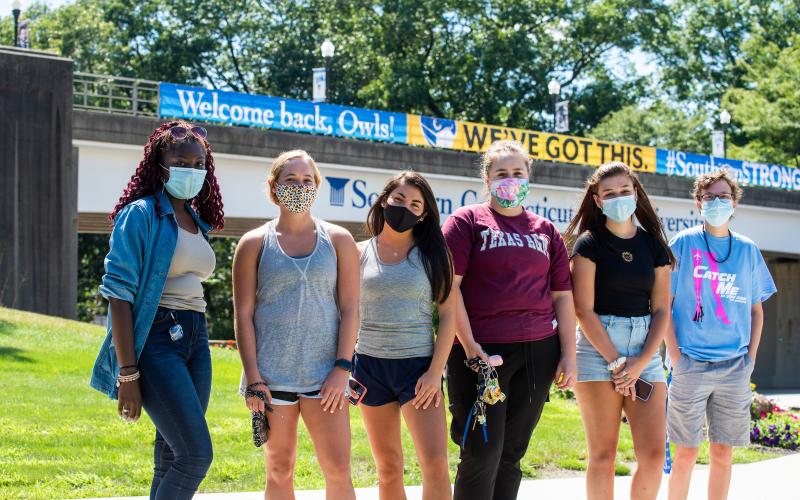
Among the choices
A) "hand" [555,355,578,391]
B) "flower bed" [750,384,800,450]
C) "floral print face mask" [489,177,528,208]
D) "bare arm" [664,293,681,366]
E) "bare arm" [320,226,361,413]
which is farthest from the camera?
"flower bed" [750,384,800,450]

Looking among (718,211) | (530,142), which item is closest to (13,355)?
(718,211)

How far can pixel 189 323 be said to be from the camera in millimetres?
4723

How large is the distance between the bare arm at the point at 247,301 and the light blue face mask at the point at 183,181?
0.36 metres

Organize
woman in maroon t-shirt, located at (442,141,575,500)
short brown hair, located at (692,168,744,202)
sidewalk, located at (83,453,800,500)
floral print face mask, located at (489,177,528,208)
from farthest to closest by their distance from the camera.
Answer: sidewalk, located at (83,453,800,500), short brown hair, located at (692,168,744,202), floral print face mask, located at (489,177,528,208), woman in maroon t-shirt, located at (442,141,575,500)

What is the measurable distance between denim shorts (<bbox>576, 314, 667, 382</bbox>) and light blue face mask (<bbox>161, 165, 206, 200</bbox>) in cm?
242

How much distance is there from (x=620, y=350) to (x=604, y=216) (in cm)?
84

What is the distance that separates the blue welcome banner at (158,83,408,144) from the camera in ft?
64.3

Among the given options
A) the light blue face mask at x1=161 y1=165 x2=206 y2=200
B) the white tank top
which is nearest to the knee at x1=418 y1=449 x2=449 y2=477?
the white tank top

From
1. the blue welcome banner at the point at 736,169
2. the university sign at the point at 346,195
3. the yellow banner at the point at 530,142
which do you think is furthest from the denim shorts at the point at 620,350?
the blue welcome banner at the point at 736,169

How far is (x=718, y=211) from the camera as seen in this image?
20.9ft

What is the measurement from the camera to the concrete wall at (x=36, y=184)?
17219 millimetres

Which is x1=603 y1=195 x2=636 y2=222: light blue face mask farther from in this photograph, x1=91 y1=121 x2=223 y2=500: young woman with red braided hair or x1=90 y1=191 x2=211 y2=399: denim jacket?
x1=90 y1=191 x2=211 y2=399: denim jacket

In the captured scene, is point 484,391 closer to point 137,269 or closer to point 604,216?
point 604,216

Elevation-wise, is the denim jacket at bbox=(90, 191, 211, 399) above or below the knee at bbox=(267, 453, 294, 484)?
above
